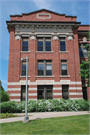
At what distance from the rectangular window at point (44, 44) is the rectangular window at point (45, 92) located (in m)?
6.02

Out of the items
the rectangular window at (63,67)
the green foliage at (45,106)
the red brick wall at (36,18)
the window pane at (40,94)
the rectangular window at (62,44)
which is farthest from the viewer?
the red brick wall at (36,18)

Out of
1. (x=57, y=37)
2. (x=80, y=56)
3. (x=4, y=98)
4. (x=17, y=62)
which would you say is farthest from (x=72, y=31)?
(x=4, y=98)

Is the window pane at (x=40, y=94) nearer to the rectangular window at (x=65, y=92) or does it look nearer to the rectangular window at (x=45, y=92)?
the rectangular window at (x=45, y=92)

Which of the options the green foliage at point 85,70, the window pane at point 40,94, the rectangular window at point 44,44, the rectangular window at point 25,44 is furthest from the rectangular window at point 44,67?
the green foliage at point 85,70

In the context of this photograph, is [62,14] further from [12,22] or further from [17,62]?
[17,62]

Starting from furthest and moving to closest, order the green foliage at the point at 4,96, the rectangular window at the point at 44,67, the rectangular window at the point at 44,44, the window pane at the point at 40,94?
the rectangular window at the point at 44,44
the rectangular window at the point at 44,67
the window pane at the point at 40,94
the green foliage at the point at 4,96

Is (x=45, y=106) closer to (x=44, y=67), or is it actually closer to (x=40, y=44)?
(x=44, y=67)

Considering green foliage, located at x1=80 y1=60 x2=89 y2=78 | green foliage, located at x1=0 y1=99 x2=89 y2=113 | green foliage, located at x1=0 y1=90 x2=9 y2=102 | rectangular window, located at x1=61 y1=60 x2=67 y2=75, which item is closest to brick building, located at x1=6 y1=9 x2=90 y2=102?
rectangular window, located at x1=61 y1=60 x2=67 y2=75

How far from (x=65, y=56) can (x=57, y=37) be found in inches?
133

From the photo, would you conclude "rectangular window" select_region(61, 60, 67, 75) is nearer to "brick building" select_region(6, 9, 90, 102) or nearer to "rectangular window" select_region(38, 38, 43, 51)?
"brick building" select_region(6, 9, 90, 102)

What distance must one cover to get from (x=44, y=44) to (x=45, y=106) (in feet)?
32.3

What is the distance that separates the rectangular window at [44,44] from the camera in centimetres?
2195

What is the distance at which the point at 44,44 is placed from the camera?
22.0 meters

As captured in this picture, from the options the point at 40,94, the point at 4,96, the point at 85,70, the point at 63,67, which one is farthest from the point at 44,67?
the point at 85,70
